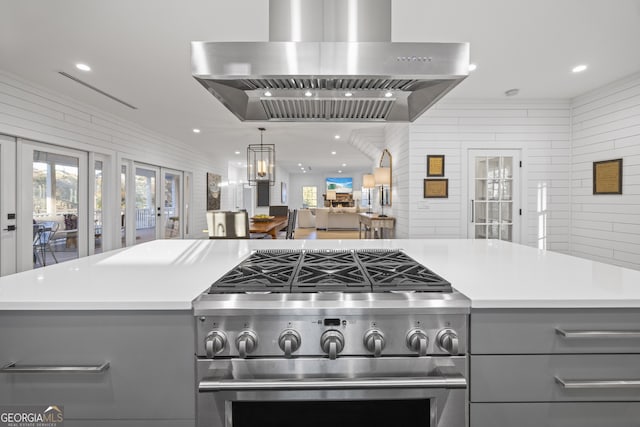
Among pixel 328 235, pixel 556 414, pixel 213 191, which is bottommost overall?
pixel 328 235

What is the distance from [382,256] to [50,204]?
4.83m

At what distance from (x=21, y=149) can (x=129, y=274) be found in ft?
13.1

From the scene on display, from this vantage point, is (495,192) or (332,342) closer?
(332,342)

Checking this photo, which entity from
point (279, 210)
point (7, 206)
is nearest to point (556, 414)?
point (7, 206)

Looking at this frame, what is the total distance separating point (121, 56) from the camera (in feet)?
10.8

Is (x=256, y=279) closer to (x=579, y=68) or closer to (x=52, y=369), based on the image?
(x=52, y=369)

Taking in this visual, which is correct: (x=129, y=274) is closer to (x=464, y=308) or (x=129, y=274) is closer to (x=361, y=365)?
(x=361, y=365)

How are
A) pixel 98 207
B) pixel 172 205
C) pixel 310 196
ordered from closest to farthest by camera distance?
pixel 98 207 → pixel 172 205 → pixel 310 196

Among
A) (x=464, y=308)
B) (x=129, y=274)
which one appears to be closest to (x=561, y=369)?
(x=464, y=308)

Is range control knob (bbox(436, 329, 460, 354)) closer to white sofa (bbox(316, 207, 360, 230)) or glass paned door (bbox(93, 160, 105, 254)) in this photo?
glass paned door (bbox(93, 160, 105, 254))

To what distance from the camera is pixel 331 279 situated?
44.4 inches

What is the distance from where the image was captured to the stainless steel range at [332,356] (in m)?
0.93

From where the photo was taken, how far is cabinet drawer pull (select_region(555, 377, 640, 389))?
38.0 inches

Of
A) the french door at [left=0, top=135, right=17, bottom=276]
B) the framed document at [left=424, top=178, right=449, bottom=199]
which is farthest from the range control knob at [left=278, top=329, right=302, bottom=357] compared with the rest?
the french door at [left=0, top=135, right=17, bottom=276]
